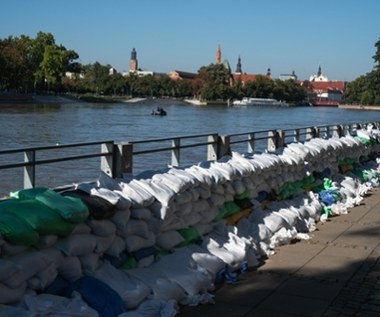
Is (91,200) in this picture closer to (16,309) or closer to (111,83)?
(16,309)

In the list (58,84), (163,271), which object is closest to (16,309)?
(163,271)

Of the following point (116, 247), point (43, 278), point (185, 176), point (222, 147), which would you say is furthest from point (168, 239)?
point (222, 147)

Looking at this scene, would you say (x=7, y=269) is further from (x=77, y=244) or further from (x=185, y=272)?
(x=185, y=272)

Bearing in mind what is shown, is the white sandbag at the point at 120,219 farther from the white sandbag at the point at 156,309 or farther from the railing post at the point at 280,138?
the railing post at the point at 280,138

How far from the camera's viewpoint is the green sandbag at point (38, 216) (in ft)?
14.0

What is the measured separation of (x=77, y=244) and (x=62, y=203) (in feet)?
1.07

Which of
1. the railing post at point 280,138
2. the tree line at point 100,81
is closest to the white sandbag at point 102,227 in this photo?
the railing post at point 280,138

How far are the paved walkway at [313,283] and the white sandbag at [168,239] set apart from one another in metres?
0.60

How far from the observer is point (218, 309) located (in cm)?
545

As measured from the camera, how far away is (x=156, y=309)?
4.98 meters

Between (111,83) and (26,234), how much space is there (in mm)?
158580

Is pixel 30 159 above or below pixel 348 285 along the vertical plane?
above

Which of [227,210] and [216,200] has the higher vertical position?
[216,200]

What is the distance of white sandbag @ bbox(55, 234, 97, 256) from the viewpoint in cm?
462
